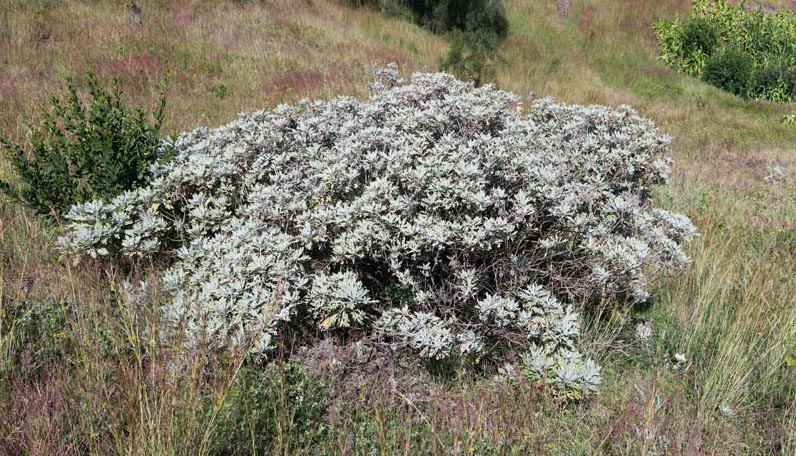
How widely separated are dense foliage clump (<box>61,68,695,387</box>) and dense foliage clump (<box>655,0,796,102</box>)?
15.3 metres

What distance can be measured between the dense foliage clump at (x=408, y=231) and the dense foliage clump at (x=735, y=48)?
15.3 m

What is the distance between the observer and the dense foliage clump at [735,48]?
Answer: 55.4 feet

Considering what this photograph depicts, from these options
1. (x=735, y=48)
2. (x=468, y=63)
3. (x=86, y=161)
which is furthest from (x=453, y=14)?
(x=86, y=161)

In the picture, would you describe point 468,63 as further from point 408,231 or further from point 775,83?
point 775,83

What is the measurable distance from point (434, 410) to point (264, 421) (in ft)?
3.02

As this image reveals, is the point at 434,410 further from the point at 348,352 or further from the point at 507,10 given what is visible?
the point at 507,10

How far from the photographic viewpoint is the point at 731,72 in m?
17.1

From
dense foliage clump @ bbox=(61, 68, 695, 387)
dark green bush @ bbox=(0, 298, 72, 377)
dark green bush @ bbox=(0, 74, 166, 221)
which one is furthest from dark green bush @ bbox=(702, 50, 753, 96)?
dark green bush @ bbox=(0, 298, 72, 377)

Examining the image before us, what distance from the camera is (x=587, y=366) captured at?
3.16 metres

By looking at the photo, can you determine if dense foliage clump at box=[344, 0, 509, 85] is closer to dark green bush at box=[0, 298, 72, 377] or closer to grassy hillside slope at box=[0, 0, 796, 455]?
grassy hillside slope at box=[0, 0, 796, 455]

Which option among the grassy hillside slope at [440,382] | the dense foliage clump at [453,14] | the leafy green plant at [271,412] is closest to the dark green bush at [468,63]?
the grassy hillside slope at [440,382]

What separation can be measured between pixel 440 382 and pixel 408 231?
3.26 ft

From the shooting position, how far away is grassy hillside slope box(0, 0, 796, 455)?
2.64 m

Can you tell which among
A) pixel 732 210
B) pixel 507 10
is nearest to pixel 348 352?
pixel 732 210
